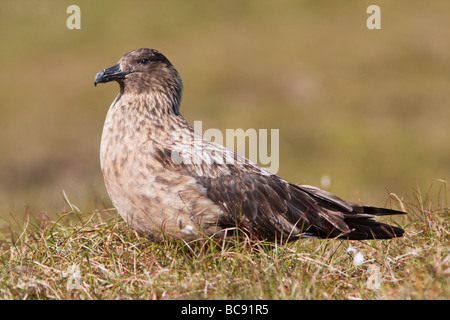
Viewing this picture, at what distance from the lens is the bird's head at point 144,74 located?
626 cm

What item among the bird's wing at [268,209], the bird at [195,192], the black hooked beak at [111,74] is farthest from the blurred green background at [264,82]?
the bird's wing at [268,209]

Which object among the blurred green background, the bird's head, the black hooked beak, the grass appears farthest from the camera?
the blurred green background

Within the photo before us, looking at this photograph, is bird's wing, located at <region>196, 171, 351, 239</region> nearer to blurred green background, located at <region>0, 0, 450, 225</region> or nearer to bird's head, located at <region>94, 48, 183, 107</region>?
bird's head, located at <region>94, 48, 183, 107</region>

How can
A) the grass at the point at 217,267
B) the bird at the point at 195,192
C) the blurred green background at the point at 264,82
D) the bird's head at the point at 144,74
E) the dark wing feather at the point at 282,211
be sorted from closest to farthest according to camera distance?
the grass at the point at 217,267, the bird at the point at 195,192, the dark wing feather at the point at 282,211, the bird's head at the point at 144,74, the blurred green background at the point at 264,82

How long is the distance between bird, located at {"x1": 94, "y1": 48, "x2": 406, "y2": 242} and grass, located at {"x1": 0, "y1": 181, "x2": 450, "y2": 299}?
148 millimetres

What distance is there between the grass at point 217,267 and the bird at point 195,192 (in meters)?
0.15

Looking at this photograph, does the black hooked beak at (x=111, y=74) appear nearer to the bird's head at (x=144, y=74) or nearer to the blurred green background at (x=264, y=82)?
the bird's head at (x=144, y=74)

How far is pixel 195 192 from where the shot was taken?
214 inches

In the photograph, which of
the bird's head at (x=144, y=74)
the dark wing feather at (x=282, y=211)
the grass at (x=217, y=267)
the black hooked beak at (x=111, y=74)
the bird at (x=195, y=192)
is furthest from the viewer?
the bird's head at (x=144, y=74)

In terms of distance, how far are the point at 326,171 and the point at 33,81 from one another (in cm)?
1220

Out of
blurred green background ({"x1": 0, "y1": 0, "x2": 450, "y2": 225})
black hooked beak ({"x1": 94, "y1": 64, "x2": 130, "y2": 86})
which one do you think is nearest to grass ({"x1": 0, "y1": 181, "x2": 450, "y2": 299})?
black hooked beak ({"x1": 94, "y1": 64, "x2": 130, "y2": 86})

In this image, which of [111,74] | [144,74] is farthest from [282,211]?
[111,74]

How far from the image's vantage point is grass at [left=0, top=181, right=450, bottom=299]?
13.9 ft
